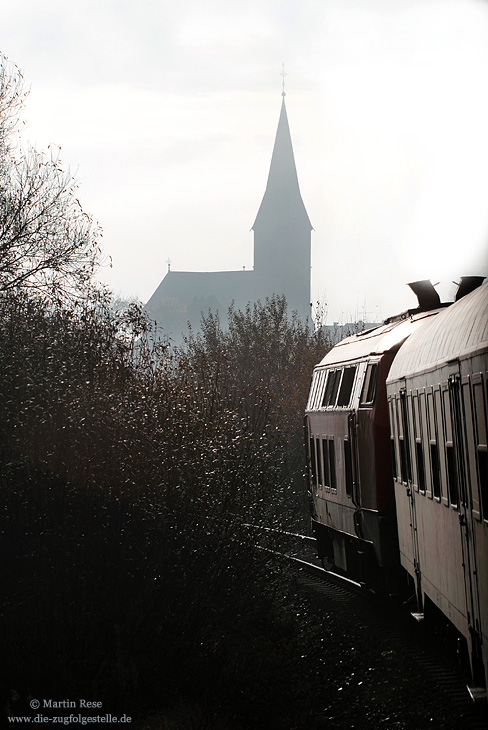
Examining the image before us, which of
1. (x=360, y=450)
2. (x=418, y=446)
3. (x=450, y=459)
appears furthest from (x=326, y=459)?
(x=450, y=459)

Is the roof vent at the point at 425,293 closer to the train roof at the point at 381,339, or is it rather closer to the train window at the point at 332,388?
the train roof at the point at 381,339

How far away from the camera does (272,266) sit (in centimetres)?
17088

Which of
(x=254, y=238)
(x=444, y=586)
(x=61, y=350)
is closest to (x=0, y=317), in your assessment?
(x=61, y=350)

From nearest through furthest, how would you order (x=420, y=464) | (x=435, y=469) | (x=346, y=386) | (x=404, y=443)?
(x=435, y=469), (x=420, y=464), (x=404, y=443), (x=346, y=386)

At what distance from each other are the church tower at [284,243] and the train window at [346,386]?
5697 inches

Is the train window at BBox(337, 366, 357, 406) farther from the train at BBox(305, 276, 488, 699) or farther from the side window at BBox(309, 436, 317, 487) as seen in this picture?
the side window at BBox(309, 436, 317, 487)

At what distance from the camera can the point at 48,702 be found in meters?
9.61

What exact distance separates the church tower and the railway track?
14399 centimetres

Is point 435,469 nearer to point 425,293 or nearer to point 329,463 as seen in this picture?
point 425,293

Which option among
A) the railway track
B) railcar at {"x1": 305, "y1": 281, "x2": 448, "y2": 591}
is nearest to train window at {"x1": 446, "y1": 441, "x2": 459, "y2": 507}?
the railway track

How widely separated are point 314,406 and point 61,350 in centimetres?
498

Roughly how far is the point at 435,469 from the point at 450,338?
1266 mm

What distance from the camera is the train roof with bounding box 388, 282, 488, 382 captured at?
22.6 feet

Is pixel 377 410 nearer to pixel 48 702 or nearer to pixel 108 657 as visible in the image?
pixel 108 657
